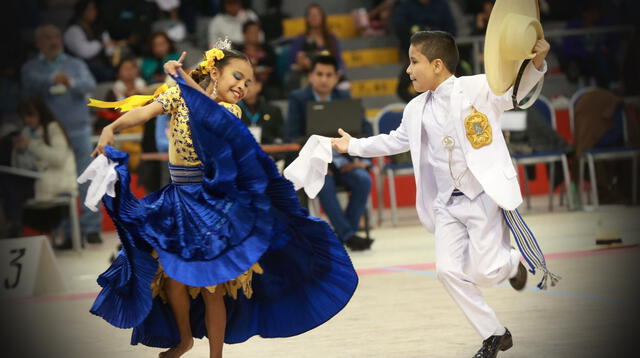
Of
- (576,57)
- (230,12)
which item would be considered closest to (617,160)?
(576,57)

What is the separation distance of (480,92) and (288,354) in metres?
1.55

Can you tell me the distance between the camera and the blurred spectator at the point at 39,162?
10.4 m

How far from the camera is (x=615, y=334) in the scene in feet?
15.4

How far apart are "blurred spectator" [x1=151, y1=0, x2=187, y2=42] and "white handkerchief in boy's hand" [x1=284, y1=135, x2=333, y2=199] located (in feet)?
30.8

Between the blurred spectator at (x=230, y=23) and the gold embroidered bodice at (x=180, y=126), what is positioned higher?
the blurred spectator at (x=230, y=23)

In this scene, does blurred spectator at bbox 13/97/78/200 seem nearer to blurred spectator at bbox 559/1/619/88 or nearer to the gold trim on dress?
the gold trim on dress

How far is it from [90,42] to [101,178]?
9277 millimetres

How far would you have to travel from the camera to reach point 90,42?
1303cm

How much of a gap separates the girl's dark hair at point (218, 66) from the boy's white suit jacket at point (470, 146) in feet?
2.51

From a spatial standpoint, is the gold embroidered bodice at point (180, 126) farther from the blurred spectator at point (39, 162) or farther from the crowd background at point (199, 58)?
the blurred spectator at point (39, 162)

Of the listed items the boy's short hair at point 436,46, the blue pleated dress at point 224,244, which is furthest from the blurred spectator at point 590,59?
the blue pleated dress at point 224,244

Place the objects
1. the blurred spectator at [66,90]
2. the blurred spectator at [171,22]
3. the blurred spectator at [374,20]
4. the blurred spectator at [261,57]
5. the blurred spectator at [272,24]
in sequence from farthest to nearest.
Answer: the blurred spectator at [374,20] < the blurred spectator at [272,24] < the blurred spectator at [171,22] < the blurred spectator at [261,57] < the blurred spectator at [66,90]

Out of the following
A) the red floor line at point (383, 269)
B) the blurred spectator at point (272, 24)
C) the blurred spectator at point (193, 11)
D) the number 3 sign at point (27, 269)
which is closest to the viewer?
the red floor line at point (383, 269)

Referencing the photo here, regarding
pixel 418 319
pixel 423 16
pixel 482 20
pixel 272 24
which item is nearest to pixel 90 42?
pixel 272 24
